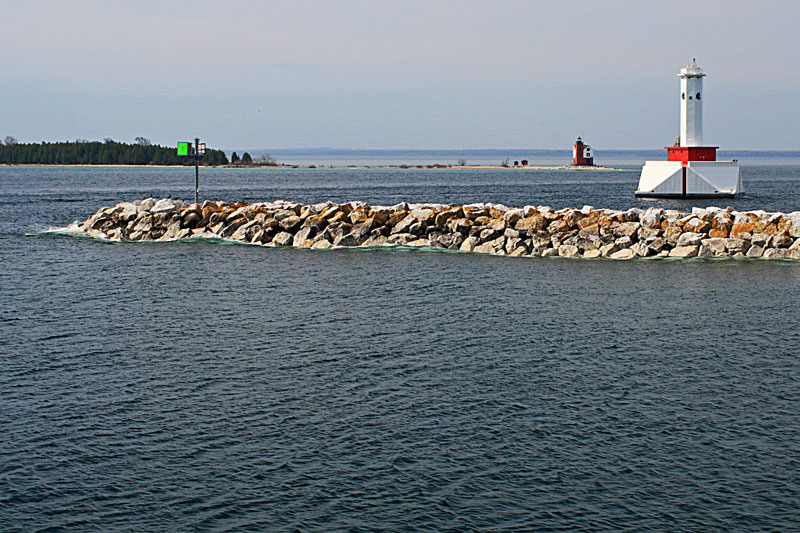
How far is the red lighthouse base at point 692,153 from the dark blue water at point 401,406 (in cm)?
4349

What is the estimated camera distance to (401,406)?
50.6ft

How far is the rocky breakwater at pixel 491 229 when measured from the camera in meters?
36.1

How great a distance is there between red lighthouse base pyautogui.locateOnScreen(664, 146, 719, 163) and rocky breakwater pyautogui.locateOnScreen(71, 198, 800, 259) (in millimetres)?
30415

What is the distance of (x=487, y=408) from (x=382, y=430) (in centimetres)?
221

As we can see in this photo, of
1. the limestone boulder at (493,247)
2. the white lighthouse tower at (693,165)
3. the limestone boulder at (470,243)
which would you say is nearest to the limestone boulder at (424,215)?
the limestone boulder at (470,243)

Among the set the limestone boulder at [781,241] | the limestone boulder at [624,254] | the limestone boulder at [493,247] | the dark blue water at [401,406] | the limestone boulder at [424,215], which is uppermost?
the limestone boulder at [424,215]

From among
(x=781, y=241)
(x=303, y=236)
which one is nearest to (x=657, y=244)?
(x=781, y=241)

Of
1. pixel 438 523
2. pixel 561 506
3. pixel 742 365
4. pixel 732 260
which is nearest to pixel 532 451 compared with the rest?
pixel 561 506

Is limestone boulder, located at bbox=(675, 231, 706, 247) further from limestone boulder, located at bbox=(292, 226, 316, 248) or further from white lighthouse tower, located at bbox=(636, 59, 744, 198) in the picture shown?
white lighthouse tower, located at bbox=(636, 59, 744, 198)

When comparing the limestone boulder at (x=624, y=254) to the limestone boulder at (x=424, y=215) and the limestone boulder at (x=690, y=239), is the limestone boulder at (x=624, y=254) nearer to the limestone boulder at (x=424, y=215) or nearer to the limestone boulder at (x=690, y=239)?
the limestone boulder at (x=690, y=239)

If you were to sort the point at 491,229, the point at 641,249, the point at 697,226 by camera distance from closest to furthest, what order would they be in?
the point at 641,249
the point at 697,226
the point at 491,229

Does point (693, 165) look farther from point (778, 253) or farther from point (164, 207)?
point (164, 207)

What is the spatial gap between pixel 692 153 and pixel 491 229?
37.7m

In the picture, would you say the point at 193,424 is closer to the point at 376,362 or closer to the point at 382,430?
the point at 382,430
